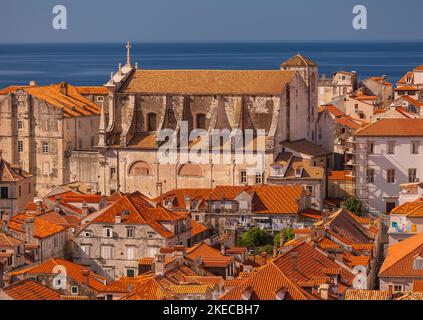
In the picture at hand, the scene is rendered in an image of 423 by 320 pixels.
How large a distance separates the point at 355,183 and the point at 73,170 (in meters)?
15.1

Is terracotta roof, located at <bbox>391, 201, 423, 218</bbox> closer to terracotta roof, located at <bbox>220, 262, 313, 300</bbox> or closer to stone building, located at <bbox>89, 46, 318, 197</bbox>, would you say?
terracotta roof, located at <bbox>220, 262, 313, 300</bbox>

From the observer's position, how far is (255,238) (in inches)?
1982

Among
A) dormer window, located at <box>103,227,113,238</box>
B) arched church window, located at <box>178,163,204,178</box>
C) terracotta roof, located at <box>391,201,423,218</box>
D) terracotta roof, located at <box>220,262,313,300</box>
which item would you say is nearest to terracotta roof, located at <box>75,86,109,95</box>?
arched church window, located at <box>178,163,204,178</box>

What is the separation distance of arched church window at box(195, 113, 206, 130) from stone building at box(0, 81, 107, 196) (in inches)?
243

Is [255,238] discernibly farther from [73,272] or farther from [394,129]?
[73,272]

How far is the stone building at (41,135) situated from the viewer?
65.7 m

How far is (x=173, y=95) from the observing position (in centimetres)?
6372

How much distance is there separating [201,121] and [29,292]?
33875 millimetres

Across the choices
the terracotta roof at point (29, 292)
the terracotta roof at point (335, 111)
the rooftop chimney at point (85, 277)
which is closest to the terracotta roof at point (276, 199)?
the rooftop chimney at point (85, 277)

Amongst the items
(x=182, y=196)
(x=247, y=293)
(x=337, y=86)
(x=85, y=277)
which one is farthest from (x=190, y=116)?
(x=247, y=293)

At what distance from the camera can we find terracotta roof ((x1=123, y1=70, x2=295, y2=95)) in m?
63.1

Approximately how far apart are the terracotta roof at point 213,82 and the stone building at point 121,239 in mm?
17819

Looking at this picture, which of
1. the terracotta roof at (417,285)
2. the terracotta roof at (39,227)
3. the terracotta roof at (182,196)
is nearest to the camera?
the terracotta roof at (417,285)

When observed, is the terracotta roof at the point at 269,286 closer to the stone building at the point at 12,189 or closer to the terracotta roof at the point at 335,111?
the stone building at the point at 12,189
